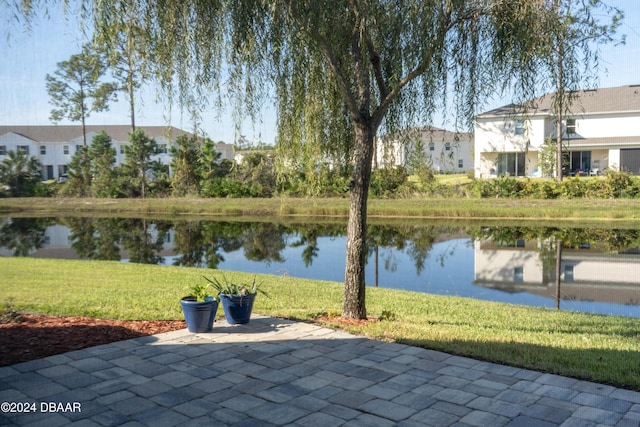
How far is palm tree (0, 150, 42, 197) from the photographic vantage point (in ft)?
66.8

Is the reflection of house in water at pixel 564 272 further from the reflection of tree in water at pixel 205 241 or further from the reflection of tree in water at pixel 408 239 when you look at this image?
the reflection of tree in water at pixel 205 241

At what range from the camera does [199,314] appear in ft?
19.6

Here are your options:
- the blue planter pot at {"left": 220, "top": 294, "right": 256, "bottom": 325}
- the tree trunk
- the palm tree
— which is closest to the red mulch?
the blue planter pot at {"left": 220, "top": 294, "right": 256, "bottom": 325}

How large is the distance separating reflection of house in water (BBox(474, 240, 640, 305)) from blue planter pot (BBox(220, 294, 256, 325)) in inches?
292

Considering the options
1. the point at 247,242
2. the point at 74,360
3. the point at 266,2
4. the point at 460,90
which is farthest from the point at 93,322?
the point at 247,242

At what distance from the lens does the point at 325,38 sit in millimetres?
6113

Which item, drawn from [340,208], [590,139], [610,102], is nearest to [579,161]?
[590,139]

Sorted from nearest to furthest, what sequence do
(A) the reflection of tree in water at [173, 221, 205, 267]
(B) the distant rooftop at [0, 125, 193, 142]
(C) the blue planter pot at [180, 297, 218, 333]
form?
(C) the blue planter pot at [180, 297, 218, 333]
(A) the reflection of tree in water at [173, 221, 205, 267]
(B) the distant rooftop at [0, 125, 193, 142]

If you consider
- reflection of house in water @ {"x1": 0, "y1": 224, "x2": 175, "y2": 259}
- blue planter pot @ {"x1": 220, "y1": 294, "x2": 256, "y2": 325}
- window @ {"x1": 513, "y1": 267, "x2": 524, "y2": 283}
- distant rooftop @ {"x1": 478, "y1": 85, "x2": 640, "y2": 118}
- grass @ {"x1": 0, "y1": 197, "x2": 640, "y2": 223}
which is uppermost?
distant rooftop @ {"x1": 478, "y1": 85, "x2": 640, "y2": 118}

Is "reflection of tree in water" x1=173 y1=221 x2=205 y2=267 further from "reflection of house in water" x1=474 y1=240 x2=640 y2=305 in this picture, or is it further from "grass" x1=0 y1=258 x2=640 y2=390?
"reflection of house in water" x1=474 y1=240 x2=640 y2=305

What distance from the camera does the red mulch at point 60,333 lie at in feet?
17.5

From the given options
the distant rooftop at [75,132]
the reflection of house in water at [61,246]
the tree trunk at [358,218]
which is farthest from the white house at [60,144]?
the tree trunk at [358,218]

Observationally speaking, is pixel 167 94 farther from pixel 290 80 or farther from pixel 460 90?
pixel 460 90

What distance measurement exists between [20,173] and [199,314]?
20.6 m
